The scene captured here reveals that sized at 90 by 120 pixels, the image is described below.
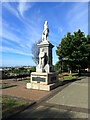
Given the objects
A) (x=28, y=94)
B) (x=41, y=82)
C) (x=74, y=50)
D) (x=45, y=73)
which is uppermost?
(x=74, y=50)

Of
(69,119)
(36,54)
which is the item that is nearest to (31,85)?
(69,119)

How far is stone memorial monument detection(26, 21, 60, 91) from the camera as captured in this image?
412 inches

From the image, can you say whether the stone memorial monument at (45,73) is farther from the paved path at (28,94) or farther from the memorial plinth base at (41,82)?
the paved path at (28,94)

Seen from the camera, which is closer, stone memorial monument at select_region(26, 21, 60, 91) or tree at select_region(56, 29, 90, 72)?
stone memorial monument at select_region(26, 21, 60, 91)

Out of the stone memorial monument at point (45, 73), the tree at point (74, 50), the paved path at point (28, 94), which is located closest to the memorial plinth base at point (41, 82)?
the stone memorial monument at point (45, 73)

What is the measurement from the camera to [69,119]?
4.70 metres

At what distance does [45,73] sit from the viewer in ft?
34.6

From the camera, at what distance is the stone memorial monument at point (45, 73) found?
34.3ft

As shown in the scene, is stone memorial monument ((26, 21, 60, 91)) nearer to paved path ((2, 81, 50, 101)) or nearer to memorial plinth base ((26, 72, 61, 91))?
memorial plinth base ((26, 72, 61, 91))

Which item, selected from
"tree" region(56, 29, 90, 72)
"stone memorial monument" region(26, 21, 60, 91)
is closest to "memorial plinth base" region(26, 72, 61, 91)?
"stone memorial monument" region(26, 21, 60, 91)

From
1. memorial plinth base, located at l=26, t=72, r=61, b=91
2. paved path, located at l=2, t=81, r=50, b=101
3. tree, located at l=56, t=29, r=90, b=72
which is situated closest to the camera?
paved path, located at l=2, t=81, r=50, b=101

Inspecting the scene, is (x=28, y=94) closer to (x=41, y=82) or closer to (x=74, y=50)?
(x=41, y=82)

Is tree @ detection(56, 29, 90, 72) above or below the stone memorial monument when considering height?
above

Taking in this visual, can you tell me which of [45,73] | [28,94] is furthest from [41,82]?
[28,94]
